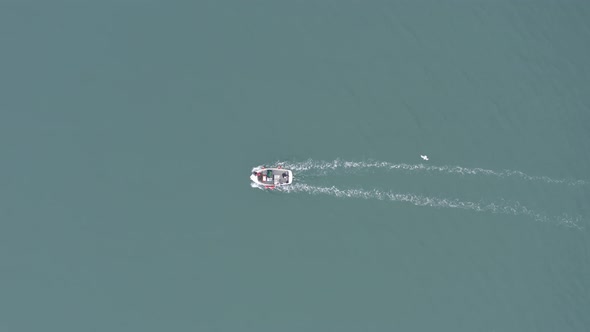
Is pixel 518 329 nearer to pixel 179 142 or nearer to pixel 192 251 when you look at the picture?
pixel 192 251

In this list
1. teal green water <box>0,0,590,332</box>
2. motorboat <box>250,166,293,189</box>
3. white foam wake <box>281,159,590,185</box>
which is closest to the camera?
teal green water <box>0,0,590,332</box>

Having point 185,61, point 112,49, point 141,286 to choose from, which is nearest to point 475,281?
point 141,286

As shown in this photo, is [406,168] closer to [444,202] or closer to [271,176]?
[444,202]

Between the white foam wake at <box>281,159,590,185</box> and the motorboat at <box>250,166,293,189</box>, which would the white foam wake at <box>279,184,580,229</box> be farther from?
the motorboat at <box>250,166,293,189</box>

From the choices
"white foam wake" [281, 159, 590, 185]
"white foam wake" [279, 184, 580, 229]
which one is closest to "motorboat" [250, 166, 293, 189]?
"white foam wake" [281, 159, 590, 185]

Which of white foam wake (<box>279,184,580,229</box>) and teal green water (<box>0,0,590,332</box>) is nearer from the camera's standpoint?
teal green water (<box>0,0,590,332</box>)

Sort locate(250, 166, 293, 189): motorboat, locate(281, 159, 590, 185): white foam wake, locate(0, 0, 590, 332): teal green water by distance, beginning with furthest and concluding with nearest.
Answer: locate(281, 159, 590, 185): white foam wake < locate(250, 166, 293, 189): motorboat < locate(0, 0, 590, 332): teal green water
